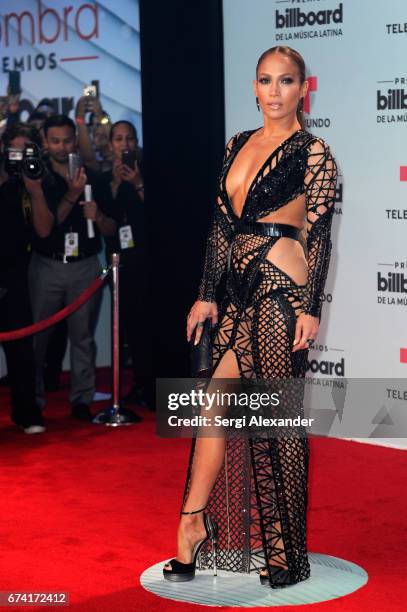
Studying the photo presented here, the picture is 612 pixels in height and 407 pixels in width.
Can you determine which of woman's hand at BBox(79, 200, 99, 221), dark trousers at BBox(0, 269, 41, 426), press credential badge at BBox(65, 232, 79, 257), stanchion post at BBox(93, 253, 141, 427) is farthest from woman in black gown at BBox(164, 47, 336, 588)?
woman's hand at BBox(79, 200, 99, 221)

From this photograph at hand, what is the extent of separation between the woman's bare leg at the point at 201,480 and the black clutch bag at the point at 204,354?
0.10 m

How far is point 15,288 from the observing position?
6.98 metres

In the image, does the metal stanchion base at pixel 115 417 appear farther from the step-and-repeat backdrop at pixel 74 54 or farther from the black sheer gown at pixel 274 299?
the black sheer gown at pixel 274 299

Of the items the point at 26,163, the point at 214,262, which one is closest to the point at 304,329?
the point at 214,262

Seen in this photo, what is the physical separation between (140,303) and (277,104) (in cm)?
A: 394

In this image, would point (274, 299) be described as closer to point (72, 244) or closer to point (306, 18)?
point (306, 18)

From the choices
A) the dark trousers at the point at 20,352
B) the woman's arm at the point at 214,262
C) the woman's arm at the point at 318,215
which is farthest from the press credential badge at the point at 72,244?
the woman's arm at the point at 318,215

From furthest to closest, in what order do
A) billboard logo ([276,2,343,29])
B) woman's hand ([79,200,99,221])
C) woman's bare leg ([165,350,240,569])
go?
woman's hand ([79,200,99,221])
billboard logo ([276,2,343,29])
woman's bare leg ([165,350,240,569])

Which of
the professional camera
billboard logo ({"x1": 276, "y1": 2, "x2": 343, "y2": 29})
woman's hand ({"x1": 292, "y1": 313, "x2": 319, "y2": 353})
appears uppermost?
billboard logo ({"x1": 276, "y1": 2, "x2": 343, "y2": 29})

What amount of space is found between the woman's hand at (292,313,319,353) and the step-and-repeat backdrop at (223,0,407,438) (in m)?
2.40

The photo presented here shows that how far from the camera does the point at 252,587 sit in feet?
14.0

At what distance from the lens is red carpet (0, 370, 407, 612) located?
4320mm

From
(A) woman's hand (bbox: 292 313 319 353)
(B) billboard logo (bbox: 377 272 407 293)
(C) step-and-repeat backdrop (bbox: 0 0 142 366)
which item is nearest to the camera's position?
(A) woman's hand (bbox: 292 313 319 353)

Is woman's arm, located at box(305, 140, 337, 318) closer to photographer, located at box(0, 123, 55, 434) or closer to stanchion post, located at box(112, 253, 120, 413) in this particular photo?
photographer, located at box(0, 123, 55, 434)
